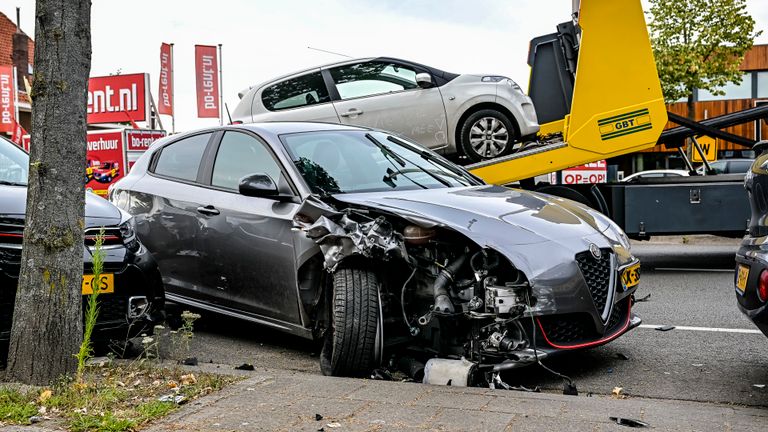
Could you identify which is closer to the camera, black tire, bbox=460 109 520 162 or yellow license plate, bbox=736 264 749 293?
yellow license plate, bbox=736 264 749 293

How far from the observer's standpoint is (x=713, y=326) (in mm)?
6969

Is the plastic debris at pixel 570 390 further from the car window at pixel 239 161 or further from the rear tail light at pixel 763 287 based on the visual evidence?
the car window at pixel 239 161

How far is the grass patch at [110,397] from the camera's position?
4.03m

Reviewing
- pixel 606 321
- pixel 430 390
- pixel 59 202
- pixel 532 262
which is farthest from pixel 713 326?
pixel 59 202

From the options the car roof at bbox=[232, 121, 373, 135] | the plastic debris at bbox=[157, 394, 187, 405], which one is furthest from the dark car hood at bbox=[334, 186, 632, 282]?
the plastic debris at bbox=[157, 394, 187, 405]

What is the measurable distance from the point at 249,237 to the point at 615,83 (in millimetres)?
5040

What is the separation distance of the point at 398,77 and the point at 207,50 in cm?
1987

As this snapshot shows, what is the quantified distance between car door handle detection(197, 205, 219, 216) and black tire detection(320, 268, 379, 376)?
154 centimetres

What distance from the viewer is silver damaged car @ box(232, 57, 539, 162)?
10086 millimetres

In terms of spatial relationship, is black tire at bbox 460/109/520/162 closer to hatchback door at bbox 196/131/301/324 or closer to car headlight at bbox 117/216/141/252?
hatchback door at bbox 196/131/301/324

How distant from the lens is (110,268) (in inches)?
219

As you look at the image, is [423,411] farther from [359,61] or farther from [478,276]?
[359,61]

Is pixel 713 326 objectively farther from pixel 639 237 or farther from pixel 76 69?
pixel 76 69

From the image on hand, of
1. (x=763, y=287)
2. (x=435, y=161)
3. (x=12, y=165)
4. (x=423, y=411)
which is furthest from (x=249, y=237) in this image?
(x=763, y=287)
